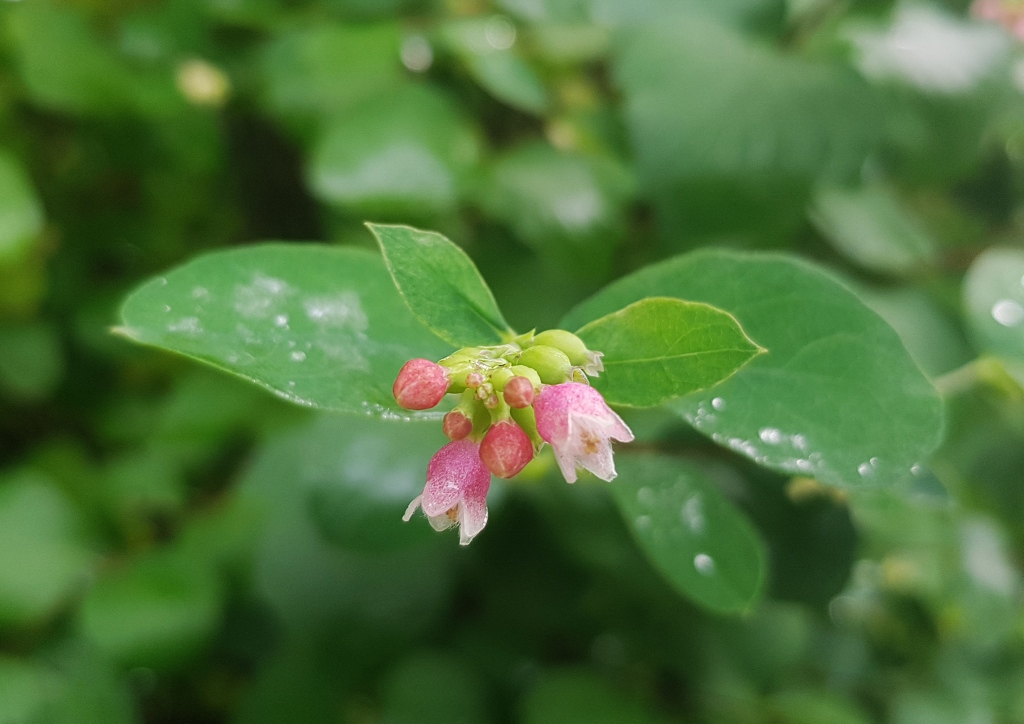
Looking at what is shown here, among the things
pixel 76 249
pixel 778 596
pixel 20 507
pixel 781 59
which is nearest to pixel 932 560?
pixel 778 596

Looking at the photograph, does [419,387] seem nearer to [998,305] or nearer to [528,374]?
[528,374]

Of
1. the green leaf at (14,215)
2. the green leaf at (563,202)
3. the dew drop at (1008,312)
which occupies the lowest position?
the green leaf at (14,215)

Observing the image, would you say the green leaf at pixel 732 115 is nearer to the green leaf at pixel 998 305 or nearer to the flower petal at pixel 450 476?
the green leaf at pixel 998 305

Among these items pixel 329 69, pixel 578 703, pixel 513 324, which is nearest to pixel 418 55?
pixel 329 69

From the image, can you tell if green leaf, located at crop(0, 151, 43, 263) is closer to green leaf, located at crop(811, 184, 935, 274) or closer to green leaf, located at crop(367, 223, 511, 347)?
green leaf, located at crop(367, 223, 511, 347)

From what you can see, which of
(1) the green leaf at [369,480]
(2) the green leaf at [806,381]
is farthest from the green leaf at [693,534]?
(1) the green leaf at [369,480]

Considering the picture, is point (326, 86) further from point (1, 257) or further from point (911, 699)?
point (911, 699)
